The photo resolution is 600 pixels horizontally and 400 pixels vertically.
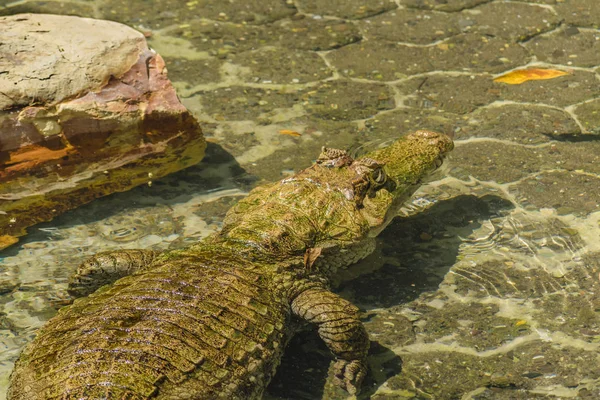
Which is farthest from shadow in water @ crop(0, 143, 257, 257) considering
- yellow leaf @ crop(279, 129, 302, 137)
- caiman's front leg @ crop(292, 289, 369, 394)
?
caiman's front leg @ crop(292, 289, 369, 394)

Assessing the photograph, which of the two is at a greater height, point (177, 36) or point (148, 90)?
point (148, 90)

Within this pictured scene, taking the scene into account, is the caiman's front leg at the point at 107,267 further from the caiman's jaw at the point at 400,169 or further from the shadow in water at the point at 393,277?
the caiman's jaw at the point at 400,169

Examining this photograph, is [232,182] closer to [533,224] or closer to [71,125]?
[71,125]

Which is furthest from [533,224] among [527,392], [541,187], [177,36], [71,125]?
[177,36]

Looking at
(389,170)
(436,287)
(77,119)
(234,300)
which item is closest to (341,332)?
(234,300)

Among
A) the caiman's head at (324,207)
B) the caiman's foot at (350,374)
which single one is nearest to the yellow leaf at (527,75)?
the caiman's head at (324,207)
